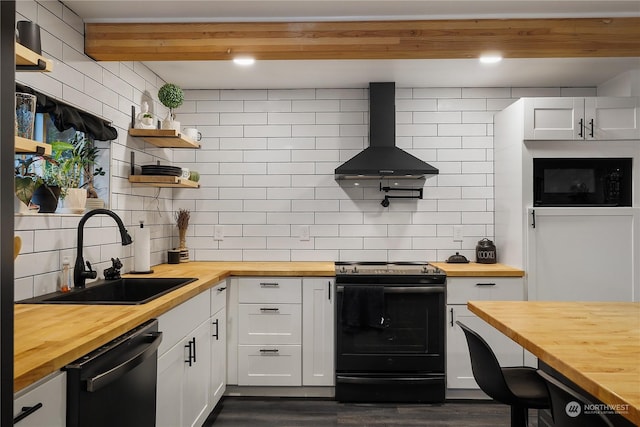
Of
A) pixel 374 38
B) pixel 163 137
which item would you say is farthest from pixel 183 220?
pixel 374 38

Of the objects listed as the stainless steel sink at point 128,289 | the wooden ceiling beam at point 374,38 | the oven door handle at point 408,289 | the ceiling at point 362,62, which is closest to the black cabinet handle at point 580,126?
the ceiling at point 362,62

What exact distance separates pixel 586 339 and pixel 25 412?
1.70 m

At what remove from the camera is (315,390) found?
3.52m

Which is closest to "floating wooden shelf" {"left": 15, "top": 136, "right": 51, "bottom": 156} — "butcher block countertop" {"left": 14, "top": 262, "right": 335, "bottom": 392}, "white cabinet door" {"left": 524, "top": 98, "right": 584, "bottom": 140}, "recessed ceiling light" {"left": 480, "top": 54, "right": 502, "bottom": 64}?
"butcher block countertop" {"left": 14, "top": 262, "right": 335, "bottom": 392}

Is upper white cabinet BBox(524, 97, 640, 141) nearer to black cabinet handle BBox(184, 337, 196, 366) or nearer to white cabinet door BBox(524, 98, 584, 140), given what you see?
white cabinet door BBox(524, 98, 584, 140)

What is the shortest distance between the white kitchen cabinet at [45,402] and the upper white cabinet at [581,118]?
3.35 meters

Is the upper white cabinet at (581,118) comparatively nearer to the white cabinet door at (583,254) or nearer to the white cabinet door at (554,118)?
the white cabinet door at (554,118)

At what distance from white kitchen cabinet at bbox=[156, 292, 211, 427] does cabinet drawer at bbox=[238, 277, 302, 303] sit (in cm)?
54

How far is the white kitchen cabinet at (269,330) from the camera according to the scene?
3.47 meters

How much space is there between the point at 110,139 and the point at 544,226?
314 centimetres

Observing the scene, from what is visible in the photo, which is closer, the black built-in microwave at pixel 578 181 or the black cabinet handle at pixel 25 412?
the black cabinet handle at pixel 25 412

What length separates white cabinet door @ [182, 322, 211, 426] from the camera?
2.53m

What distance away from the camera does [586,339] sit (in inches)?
62.1

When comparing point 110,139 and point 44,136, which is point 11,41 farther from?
point 110,139
